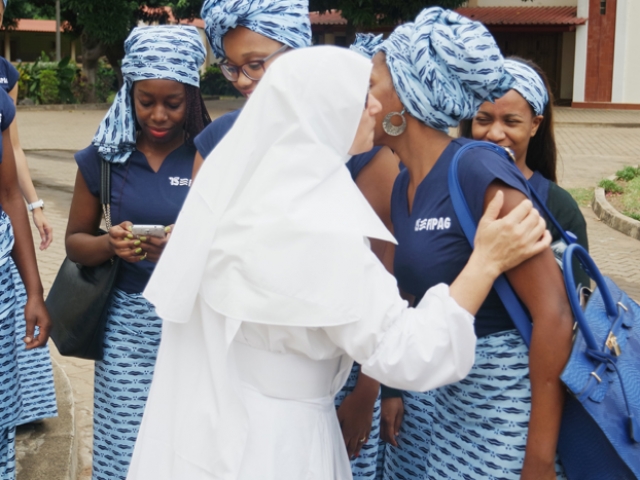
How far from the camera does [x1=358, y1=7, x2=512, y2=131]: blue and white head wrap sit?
2.05 m

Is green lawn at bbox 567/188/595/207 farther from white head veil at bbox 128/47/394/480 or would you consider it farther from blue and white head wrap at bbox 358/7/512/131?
white head veil at bbox 128/47/394/480

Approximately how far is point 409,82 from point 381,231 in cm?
45

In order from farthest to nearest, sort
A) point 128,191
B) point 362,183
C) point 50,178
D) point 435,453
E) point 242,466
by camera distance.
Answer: point 50,178
point 128,191
point 362,183
point 435,453
point 242,466

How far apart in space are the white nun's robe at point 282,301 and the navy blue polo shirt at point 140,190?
44.5 inches

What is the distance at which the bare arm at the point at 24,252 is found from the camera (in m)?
3.11

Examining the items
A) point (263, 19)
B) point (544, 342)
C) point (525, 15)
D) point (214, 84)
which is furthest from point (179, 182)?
point (214, 84)

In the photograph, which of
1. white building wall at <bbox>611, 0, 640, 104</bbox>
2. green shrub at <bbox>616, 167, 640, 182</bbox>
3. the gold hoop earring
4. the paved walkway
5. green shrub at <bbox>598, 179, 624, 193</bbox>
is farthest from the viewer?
white building wall at <bbox>611, 0, 640, 104</bbox>

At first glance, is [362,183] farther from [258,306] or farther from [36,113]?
[36,113]

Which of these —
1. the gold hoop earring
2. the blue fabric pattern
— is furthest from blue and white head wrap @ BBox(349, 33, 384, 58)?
the blue fabric pattern

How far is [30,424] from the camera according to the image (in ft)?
14.3

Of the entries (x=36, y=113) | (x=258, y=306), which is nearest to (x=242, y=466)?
(x=258, y=306)

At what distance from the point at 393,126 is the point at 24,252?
165 cm

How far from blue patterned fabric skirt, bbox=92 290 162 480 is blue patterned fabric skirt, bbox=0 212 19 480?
0.33 metres

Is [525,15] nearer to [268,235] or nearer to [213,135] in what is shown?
[213,135]
